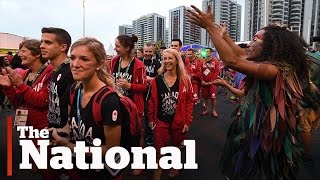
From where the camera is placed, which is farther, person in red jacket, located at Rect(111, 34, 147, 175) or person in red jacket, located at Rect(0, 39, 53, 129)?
person in red jacket, located at Rect(111, 34, 147, 175)

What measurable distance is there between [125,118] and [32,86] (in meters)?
1.77

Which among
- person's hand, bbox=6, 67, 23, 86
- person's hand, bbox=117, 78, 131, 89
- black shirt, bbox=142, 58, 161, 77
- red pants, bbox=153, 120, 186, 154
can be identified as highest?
black shirt, bbox=142, 58, 161, 77

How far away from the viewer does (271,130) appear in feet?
7.75

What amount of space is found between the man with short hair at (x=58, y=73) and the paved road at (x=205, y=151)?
1659 mm

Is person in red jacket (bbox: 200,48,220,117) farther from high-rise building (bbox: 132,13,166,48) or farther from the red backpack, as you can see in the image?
high-rise building (bbox: 132,13,166,48)

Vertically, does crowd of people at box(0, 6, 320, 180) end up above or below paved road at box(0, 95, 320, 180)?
above

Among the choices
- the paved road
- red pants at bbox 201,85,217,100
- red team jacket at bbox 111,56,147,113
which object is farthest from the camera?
red pants at bbox 201,85,217,100

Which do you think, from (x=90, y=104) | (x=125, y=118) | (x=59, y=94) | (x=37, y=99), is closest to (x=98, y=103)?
(x=90, y=104)

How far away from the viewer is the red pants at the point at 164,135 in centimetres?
394

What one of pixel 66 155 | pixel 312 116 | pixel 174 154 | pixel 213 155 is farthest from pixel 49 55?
pixel 312 116

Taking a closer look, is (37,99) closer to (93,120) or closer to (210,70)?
(93,120)

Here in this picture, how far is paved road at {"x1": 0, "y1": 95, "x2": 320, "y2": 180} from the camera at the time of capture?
439 cm

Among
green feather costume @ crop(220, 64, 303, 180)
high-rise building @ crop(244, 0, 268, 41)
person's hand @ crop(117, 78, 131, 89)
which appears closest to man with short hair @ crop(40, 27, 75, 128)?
person's hand @ crop(117, 78, 131, 89)

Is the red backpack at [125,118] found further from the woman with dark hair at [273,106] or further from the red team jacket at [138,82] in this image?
the red team jacket at [138,82]
